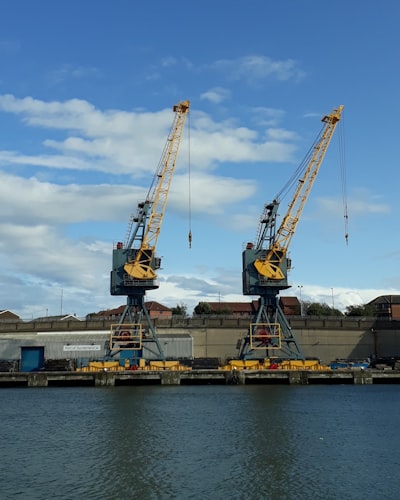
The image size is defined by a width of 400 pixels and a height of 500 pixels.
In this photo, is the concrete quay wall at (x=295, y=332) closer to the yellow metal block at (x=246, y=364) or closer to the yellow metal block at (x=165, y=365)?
the yellow metal block at (x=246, y=364)

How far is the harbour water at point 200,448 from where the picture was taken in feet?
74.0

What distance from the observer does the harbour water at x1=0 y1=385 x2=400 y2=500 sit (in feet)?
74.0

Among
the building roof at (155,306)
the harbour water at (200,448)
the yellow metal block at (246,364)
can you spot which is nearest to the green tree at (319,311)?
the building roof at (155,306)

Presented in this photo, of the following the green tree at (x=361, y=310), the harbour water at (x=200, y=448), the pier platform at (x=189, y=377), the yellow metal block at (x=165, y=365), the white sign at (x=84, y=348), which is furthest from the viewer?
the green tree at (x=361, y=310)

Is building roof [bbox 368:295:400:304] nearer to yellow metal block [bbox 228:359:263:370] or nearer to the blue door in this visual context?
yellow metal block [bbox 228:359:263:370]

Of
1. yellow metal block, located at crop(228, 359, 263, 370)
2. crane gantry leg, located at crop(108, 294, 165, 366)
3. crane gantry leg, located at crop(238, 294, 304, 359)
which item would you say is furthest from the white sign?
crane gantry leg, located at crop(238, 294, 304, 359)

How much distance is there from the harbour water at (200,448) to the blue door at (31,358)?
92.8 ft

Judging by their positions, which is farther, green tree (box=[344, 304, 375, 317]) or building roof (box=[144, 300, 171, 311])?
building roof (box=[144, 300, 171, 311])

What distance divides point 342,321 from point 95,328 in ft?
127

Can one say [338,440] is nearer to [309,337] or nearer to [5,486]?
[5,486]

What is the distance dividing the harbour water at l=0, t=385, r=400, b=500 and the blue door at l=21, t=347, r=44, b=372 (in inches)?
1114

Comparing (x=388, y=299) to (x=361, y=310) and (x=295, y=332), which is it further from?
(x=295, y=332)

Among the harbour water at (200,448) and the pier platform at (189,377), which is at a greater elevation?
the pier platform at (189,377)

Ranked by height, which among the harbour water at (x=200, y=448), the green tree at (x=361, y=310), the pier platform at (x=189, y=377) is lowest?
the harbour water at (x=200, y=448)
